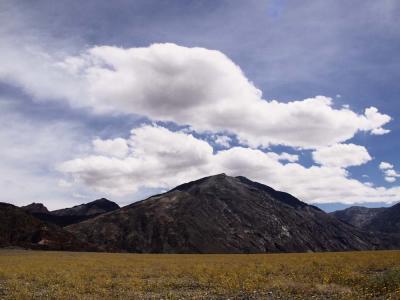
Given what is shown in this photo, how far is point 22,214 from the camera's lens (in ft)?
511

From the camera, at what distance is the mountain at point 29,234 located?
13625cm

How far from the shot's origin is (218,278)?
28.9m

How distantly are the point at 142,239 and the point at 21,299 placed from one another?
182 metres

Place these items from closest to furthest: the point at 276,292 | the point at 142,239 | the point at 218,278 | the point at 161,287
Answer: the point at 276,292 < the point at 161,287 < the point at 218,278 < the point at 142,239

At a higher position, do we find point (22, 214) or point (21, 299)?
point (22, 214)

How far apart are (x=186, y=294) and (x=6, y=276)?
18758 mm

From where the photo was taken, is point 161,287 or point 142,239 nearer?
point 161,287

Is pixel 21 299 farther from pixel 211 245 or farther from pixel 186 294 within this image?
pixel 211 245

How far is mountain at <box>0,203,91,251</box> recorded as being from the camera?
136250mm

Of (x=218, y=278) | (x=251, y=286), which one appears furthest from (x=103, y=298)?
(x=218, y=278)

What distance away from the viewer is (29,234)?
144 meters

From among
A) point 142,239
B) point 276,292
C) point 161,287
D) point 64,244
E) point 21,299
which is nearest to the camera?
point 21,299

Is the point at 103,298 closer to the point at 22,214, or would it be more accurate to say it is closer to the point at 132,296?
the point at 132,296

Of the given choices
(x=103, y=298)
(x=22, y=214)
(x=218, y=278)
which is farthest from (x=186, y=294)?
(x=22, y=214)
